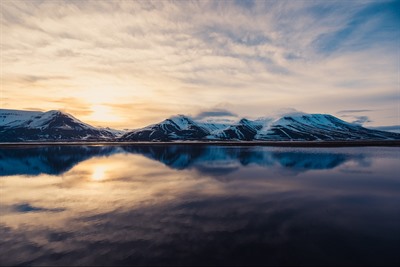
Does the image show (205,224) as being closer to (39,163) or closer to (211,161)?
(211,161)

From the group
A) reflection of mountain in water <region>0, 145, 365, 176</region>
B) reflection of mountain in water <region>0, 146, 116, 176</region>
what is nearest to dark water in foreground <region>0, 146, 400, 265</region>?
reflection of mountain in water <region>0, 145, 365, 176</region>

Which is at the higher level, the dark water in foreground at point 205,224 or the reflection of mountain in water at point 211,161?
the reflection of mountain in water at point 211,161

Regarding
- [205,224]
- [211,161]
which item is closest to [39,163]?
[211,161]

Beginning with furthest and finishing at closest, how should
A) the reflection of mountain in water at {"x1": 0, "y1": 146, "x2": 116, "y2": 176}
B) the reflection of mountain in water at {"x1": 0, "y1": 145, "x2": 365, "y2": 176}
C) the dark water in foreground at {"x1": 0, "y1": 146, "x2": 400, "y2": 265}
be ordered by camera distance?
the reflection of mountain in water at {"x1": 0, "y1": 146, "x2": 116, "y2": 176} → the reflection of mountain in water at {"x1": 0, "y1": 145, "x2": 365, "y2": 176} → the dark water in foreground at {"x1": 0, "y1": 146, "x2": 400, "y2": 265}

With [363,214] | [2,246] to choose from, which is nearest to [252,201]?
[363,214]

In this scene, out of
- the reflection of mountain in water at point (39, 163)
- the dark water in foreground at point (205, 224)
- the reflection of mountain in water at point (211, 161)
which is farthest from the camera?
the reflection of mountain in water at point (39, 163)

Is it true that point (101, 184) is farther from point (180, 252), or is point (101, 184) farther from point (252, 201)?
point (180, 252)

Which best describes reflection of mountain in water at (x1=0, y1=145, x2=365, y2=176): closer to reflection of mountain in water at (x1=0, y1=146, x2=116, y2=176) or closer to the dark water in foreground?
reflection of mountain in water at (x1=0, y1=146, x2=116, y2=176)

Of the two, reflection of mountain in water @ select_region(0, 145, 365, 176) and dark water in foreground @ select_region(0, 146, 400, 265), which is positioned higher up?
reflection of mountain in water @ select_region(0, 145, 365, 176)

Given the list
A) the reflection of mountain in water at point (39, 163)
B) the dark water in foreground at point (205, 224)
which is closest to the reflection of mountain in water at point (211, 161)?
the reflection of mountain in water at point (39, 163)

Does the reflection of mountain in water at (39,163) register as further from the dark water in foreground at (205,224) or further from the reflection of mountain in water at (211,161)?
the dark water in foreground at (205,224)

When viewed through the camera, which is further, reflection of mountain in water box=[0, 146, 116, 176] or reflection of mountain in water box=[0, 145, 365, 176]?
reflection of mountain in water box=[0, 146, 116, 176]

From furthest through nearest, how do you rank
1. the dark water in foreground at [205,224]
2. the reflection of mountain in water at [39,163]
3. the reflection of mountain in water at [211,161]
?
1. the reflection of mountain in water at [39,163]
2. the reflection of mountain in water at [211,161]
3. the dark water in foreground at [205,224]

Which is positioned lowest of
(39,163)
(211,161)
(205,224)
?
(205,224)
